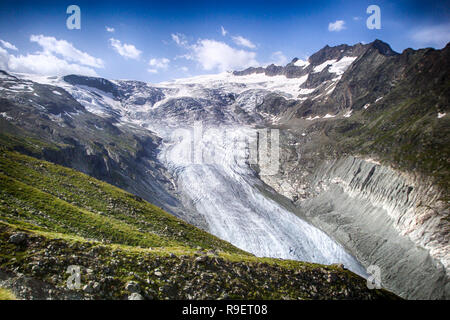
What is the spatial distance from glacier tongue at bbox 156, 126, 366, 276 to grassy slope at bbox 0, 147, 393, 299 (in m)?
60.7

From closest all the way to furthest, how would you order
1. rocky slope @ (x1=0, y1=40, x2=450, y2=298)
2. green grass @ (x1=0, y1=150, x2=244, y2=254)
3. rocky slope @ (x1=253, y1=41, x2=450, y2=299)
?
1. green grass @ (x1=0, y1=150, x2=244, y2=254)
2. rocky slope @ (x1=253, y1=41, x2=450, y2=299)
3. rocky slope @ (x1=0, y1=40, x2=450, y2=298)

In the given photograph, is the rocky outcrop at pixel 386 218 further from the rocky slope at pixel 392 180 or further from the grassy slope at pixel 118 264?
the grassy slope at pixel 118 264

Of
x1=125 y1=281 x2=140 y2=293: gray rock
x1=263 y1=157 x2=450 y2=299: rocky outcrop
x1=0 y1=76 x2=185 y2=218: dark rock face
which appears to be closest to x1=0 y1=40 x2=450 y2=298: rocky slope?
x1=263 y1=157 x2=450 y2=299: rocky outcrop

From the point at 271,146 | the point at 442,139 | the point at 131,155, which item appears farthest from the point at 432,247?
the point at 131,155

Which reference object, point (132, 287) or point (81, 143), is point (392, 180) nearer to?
point (132, 287)

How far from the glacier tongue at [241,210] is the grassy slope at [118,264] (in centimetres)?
6066

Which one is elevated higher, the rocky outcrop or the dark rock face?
the dark rock face

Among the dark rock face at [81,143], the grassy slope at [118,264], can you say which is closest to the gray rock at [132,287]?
the grassy slope at [118,264]

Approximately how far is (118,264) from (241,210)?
295 ft

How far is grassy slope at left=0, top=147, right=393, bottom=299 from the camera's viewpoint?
12.4 metres

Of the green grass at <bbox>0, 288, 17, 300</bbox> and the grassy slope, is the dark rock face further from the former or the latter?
the green grass at <bbox>0, 288, 17, 300</bbox>

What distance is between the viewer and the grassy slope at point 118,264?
489 inches
